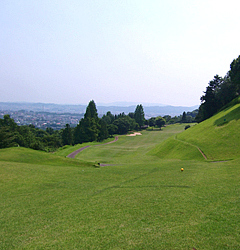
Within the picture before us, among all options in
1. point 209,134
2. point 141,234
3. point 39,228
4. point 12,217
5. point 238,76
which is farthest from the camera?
point 238,76

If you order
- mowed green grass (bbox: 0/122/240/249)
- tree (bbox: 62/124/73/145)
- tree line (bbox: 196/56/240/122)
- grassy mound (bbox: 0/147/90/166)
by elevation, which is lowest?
tree (bbox: 62/124/73/145)

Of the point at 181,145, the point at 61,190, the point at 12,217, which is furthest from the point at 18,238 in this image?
the point at 181,145

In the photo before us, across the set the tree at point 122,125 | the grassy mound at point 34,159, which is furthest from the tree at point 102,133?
the grassy mound at point 34,159

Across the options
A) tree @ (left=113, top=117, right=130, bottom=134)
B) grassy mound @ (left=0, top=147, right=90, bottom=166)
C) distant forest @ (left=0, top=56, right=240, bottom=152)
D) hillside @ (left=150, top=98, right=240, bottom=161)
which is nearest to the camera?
grassy mound @ (left=0, top=147, right=90, bottom=166)

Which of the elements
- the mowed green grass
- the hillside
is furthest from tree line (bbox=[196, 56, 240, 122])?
the mowed green grass

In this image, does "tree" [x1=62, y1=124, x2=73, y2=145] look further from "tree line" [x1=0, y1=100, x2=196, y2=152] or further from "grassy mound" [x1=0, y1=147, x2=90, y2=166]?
"grassy mound" [x1=0, y1=147, x2=90, y2=166]

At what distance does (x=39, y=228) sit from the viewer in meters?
9.48

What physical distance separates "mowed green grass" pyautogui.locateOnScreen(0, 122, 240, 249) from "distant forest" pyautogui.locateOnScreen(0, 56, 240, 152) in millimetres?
33229

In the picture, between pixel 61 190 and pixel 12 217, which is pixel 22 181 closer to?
pixel 61 190

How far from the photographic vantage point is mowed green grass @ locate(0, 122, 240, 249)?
25.7ft

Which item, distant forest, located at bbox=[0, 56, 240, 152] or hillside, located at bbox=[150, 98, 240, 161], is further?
distant forest, located at bbox=[0, 56, 240, 152]

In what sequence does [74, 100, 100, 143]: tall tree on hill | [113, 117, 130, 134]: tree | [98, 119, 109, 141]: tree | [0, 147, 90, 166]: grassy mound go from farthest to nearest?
[113, 117, 130, 134]: tree, [98, 119, 109, 141]: tree, [74, 100, 100, 143]: tall tree on hill, [0, 147, 90, 166]: grassy mound

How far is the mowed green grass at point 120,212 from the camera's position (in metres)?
7.82

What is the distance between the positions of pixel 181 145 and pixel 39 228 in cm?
3382
